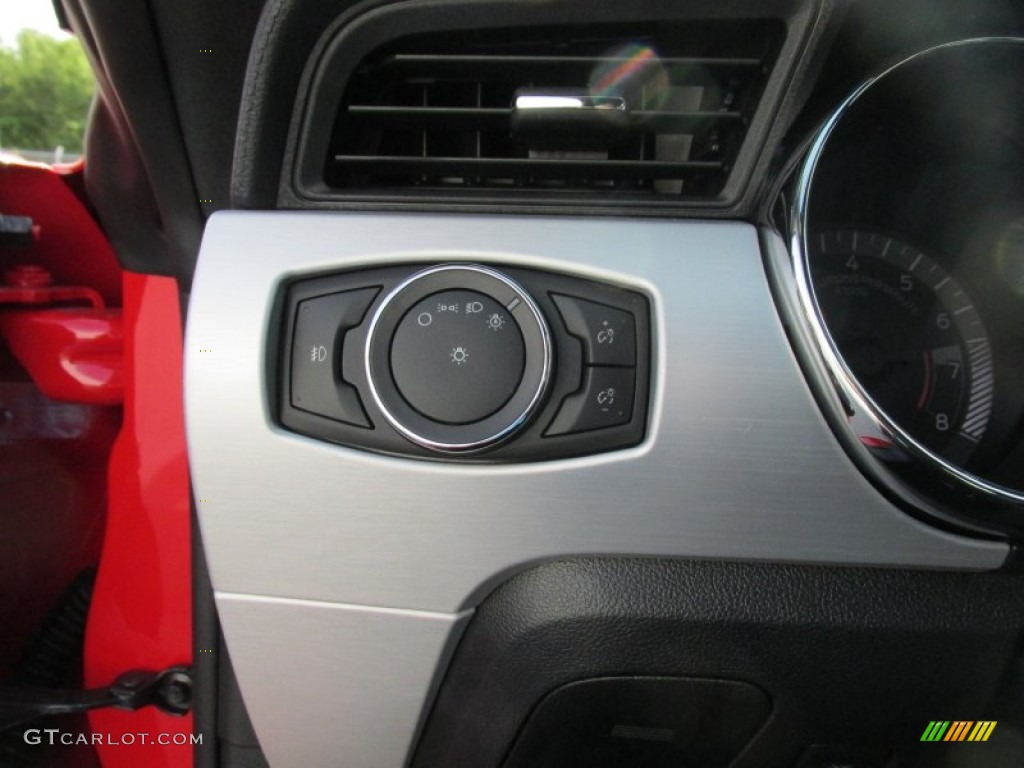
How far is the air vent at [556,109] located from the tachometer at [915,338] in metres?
0.25

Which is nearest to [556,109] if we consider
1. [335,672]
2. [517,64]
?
[517,64]

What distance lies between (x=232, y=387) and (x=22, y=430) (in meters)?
0.82

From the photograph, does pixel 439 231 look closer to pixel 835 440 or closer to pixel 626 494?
pixel 626 494

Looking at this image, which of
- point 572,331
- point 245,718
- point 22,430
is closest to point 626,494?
point 572,331

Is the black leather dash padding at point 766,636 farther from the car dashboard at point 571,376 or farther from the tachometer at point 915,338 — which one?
the tachometer at point 915,338

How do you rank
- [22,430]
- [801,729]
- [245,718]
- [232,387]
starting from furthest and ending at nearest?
[22,430] → [245,718] → [801,729] → [232,387]

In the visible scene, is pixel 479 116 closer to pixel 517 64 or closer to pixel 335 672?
pixel 517 64

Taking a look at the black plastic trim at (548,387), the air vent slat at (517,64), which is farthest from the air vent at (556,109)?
the black plastic trim at (548,387)

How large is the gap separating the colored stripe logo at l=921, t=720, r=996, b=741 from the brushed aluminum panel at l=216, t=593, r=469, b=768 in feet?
1.96

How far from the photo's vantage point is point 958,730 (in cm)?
100

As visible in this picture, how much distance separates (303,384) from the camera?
0.83 m

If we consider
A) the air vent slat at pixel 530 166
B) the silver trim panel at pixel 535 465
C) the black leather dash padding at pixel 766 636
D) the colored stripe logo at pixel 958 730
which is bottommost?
the colored stripe logo at pixel 958 730

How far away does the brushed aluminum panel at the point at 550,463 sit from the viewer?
81 cm

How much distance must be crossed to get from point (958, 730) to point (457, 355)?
0.79 metres
